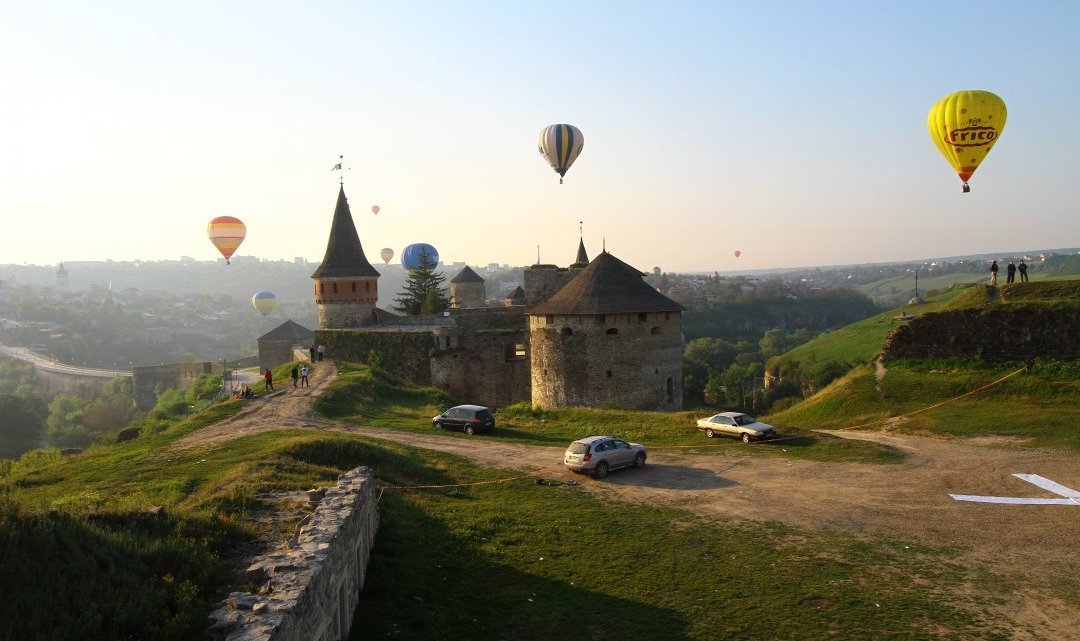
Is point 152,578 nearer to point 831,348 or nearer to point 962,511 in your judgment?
point 962,511

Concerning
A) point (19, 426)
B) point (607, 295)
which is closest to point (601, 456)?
point (607, 295)

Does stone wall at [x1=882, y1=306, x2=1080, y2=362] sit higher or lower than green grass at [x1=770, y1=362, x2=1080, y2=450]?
higher

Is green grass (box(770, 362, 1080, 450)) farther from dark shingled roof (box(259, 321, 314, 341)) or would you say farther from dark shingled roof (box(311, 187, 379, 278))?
dark shingled roof (box(259, 321, 314, 341))

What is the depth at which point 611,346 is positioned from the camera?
26422 millimetres

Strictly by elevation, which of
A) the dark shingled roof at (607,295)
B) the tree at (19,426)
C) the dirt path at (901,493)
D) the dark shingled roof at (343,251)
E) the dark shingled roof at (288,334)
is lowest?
the tree at (19,426)

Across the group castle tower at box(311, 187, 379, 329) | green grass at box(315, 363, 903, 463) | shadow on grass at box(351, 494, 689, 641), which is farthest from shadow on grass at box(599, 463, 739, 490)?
castle tower at box(311, 187, 379, 329)

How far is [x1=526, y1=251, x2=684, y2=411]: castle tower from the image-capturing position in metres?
26.4

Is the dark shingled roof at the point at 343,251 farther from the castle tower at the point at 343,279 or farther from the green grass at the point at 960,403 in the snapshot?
the green grass at the point at 960,403

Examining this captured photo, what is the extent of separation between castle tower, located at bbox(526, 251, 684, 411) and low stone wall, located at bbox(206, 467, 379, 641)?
1679 cm

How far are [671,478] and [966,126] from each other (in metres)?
22.0

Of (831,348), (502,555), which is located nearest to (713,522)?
(502,555)

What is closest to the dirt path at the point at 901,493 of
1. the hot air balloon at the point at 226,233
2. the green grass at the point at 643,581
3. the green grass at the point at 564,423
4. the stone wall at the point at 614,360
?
the green grass at the point at 643,581

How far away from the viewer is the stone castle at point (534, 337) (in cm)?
2645

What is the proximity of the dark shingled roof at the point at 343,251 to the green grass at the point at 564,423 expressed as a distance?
7.92 m
